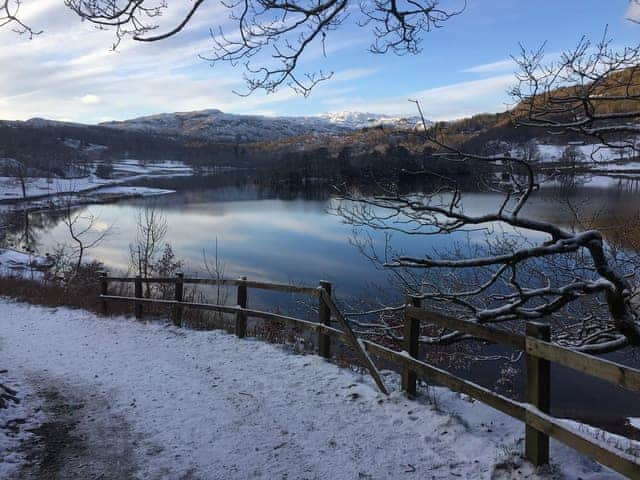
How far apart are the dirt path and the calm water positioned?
4.65 m

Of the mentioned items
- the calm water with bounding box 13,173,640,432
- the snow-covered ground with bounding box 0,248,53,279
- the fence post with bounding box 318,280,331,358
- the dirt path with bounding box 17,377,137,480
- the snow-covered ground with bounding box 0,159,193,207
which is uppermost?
the snow-covered ground with bounding box 0,159,193,207

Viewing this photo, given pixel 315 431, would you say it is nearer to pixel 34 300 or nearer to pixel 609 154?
pixel 609 154

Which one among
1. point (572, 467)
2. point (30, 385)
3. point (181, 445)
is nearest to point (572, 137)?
point (572, 467)

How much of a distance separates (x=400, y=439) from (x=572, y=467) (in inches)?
55.0

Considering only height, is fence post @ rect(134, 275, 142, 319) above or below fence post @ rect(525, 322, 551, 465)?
below

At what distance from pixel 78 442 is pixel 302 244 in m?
26.9

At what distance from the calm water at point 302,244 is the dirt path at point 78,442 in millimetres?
4654

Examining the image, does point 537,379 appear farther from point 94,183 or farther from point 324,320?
point 94,183

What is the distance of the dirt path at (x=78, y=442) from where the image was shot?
407 cm

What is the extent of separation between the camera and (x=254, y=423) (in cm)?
490

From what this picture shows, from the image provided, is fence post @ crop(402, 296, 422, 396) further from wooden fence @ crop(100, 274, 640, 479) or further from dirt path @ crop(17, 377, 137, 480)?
dirt path @ crop(17, 377, 137, 480)

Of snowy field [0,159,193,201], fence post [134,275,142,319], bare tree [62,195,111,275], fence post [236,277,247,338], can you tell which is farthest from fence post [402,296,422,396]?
snowy field [0,159,193,201]

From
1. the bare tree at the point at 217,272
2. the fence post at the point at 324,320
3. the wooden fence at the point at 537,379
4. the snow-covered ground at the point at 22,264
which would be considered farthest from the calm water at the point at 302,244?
the wooden fence at the point at 537,379

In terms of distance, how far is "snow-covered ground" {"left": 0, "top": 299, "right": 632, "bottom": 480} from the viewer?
3.99 meters
